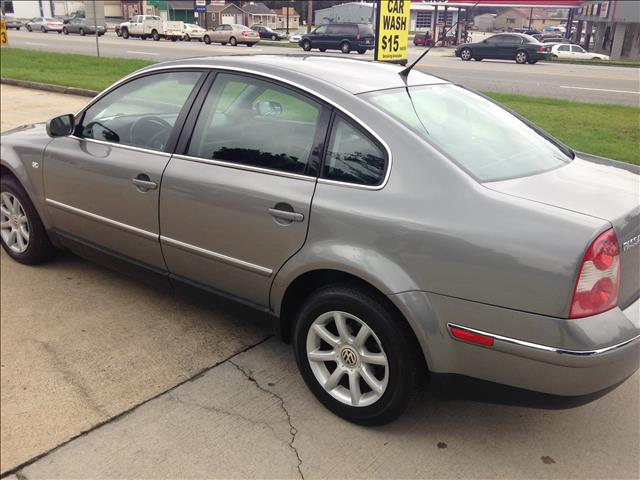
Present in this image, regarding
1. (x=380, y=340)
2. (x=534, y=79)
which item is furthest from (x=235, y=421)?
(x=534, y=79)

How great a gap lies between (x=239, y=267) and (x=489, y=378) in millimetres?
1332

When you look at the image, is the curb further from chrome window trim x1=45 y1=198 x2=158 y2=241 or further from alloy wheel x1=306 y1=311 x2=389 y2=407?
alloy wheel x1=306 y1=311 x2=389 y2=407

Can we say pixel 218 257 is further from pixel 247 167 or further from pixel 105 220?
pixel 105 220

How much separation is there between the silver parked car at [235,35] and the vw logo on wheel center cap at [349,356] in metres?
21.1

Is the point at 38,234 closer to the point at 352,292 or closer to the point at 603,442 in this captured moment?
the point at 352,292

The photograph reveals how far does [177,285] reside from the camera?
337cm

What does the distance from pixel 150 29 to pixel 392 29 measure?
23413 mm

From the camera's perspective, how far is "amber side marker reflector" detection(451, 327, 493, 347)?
2209 millimetres

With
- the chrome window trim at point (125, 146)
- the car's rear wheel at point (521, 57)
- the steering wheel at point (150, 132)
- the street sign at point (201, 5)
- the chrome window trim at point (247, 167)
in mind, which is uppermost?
the street sign at point (201, 5)

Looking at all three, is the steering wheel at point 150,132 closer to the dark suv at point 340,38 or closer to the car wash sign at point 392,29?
the car wash sign at point 392,29

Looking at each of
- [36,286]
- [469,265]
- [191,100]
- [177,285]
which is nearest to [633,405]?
[469,265]

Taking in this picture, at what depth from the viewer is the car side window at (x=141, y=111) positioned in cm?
337

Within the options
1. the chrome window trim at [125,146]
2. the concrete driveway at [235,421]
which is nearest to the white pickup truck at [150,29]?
the chrome window trim at [125,146]

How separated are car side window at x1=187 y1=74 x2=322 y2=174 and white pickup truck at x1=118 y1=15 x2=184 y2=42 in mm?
20431
